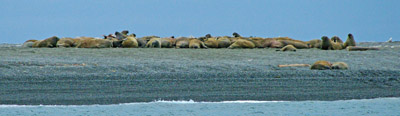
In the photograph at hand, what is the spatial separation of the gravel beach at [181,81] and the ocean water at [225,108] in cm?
16

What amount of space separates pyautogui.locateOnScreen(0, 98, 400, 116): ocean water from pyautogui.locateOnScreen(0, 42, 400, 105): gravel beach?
16 centimetres

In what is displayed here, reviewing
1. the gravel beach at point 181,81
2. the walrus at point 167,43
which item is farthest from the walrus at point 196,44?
the gravel beach at point 181,81

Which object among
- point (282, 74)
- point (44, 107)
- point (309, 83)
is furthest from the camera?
point (282, 74)

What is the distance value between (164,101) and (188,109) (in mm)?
371

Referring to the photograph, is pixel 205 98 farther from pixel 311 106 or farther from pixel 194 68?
pixel 194 68

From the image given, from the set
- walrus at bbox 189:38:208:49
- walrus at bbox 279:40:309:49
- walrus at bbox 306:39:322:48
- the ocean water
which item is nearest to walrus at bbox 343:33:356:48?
walrus at bbox 306:39:322:48

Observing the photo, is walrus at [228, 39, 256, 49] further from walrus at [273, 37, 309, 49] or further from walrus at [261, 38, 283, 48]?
walrus at [273, 37, 309, 49]

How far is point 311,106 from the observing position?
8375mm

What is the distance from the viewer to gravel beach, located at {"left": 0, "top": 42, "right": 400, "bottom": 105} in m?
8.47

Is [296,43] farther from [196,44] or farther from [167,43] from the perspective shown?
[167,43]

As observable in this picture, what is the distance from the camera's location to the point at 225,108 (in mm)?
8172

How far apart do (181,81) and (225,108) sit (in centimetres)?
171

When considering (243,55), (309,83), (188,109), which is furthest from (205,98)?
(243,55)

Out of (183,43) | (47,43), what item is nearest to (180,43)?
(183,43)
